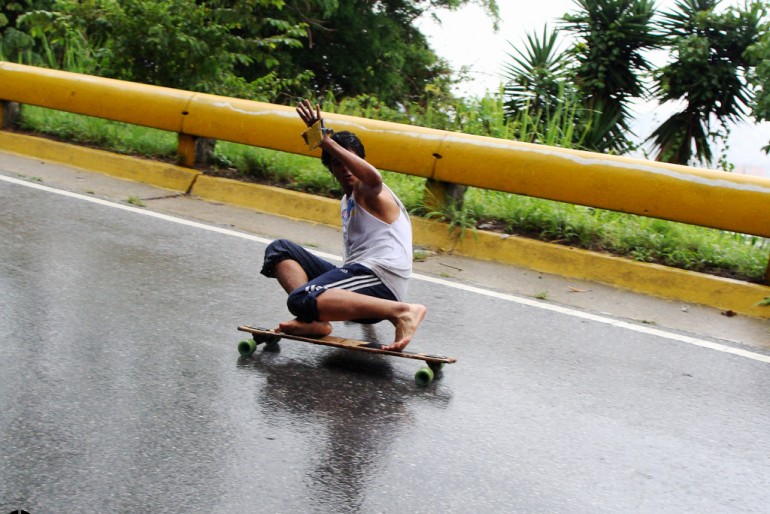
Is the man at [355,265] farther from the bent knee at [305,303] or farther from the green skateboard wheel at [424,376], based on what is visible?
the green skateboard wheel at [424,376]

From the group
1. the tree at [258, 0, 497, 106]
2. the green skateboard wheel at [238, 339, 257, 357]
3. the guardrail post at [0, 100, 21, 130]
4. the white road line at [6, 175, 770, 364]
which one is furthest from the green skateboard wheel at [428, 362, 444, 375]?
the tree at [258, 0, 497, 106]

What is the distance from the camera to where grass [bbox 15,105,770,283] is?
700 cm

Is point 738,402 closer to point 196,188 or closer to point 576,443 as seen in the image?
point 576,443

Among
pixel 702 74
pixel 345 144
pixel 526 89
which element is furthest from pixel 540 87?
pixel 345 144

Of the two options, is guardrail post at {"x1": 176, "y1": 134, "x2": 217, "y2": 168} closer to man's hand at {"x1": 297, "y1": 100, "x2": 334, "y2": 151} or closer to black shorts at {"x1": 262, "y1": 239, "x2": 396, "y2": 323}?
black shorts at {"x1": 262, "y1": 239, "x2": 396, "y2": 323}

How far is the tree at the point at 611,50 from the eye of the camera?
14523mm

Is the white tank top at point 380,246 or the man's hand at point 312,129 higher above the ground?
the man's hand at point 312,129

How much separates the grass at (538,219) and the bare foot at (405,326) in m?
2.61

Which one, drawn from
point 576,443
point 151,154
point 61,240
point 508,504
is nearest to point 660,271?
point 576,443

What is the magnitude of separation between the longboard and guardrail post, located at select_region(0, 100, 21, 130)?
6.35 metres

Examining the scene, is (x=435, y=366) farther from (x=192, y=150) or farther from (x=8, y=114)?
(x=8, y=114)

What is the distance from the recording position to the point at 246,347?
16.1 feet

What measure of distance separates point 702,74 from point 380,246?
11275 millimetres

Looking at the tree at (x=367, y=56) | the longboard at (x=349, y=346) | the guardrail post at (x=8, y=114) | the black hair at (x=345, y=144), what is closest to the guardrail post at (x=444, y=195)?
the black hair at (x=345, y=144)
